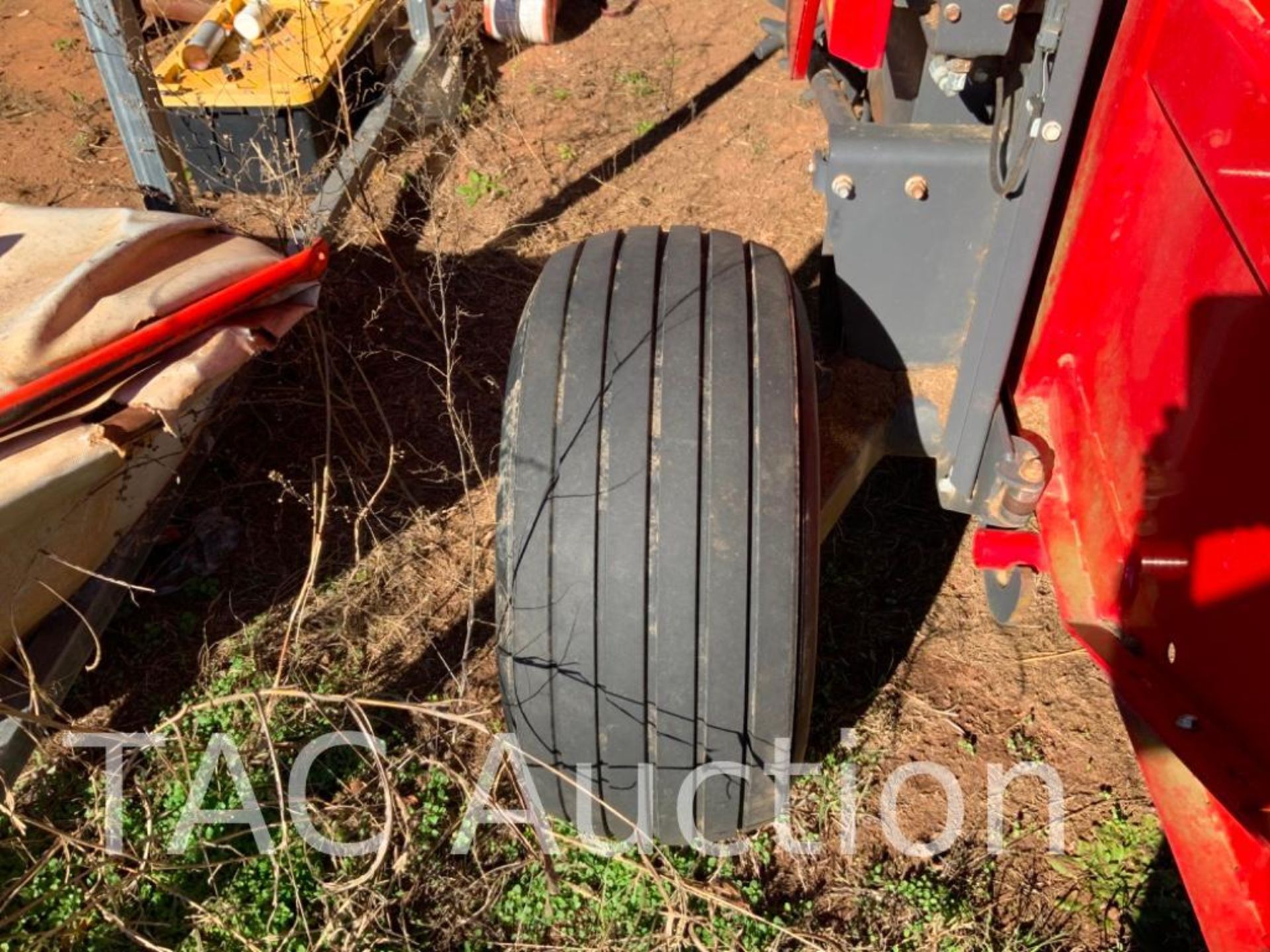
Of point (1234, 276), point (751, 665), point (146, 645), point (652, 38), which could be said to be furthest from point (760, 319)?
point (652, 38)

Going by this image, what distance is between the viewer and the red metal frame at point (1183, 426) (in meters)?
1.43

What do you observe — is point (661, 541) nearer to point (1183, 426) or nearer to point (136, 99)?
point (1183, 426)

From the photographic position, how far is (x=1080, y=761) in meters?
2.63

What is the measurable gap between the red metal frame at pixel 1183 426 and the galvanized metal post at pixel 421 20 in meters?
3.50

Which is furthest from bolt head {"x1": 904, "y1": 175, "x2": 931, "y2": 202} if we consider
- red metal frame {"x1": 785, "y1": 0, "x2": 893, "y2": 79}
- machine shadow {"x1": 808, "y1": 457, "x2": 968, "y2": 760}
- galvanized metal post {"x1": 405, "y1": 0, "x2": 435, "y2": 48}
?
galvanized metal post {"x1": 405, "y1": 0, "x2": 435, "y2": 48}

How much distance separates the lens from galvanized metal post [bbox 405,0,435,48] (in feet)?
15.4

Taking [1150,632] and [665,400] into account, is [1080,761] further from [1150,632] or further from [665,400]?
[665,400]

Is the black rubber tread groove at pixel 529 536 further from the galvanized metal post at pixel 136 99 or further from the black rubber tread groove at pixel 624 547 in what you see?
the galvanized metal post at pixel 136 99

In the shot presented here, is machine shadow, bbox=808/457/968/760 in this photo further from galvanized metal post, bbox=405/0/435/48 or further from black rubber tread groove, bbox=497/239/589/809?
galvanized metal post, bbox=405/0/435/48

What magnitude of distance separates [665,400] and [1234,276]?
2.96 ft

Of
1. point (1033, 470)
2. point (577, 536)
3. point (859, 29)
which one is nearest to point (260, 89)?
point (859, 29)

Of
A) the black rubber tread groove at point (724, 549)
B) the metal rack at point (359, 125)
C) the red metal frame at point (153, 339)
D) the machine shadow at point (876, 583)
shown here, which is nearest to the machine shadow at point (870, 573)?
the machine shadow at point (876, 583)

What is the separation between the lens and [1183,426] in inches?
63.2

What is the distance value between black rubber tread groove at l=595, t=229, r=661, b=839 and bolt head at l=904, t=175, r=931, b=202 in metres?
0.51
